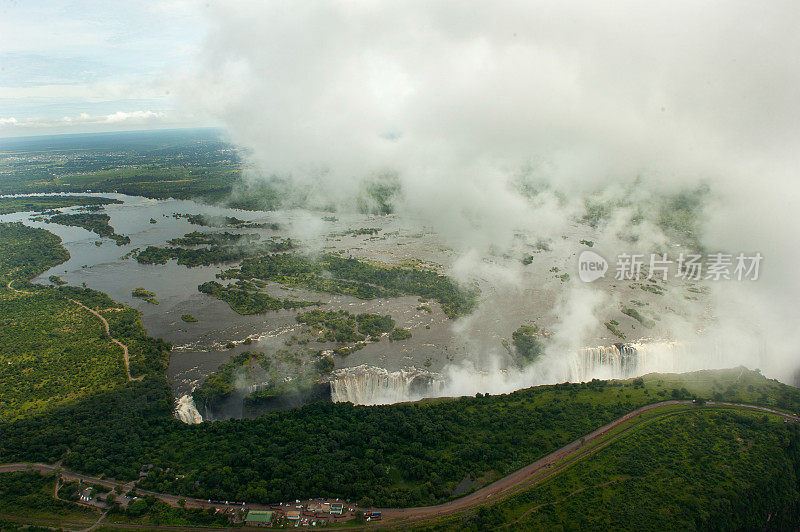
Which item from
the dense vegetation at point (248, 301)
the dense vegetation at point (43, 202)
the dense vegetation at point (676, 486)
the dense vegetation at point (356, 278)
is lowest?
the dense vegetation at point (676, 486)

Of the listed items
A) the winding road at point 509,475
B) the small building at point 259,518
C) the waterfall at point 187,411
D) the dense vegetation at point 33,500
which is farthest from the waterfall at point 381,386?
the dense vegetation at point 33,500

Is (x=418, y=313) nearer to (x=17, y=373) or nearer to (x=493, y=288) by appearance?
(x=493, y=288)

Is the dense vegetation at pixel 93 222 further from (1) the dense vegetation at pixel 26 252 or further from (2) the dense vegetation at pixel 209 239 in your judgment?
(2) the dense vegetation at pixel 209 239

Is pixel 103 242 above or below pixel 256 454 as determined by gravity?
above

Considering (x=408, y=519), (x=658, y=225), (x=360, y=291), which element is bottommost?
(x=408, y=519)

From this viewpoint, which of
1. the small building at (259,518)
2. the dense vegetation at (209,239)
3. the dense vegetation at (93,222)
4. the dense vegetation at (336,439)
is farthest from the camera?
the dense vegetation at (93,222)

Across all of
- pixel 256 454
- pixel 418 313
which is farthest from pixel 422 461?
pixel 418 313

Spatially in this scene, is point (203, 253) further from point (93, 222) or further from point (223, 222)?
point (93, 222)

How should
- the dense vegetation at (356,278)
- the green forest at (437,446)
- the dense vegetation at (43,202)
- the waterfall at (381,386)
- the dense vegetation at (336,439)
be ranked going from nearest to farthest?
the green forest at (437,446)
the dense vegetation at (336,439)
the waterfall at (381,386)
the dense vegetation at (356,278)
the dense vegetation at (43,202)
